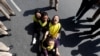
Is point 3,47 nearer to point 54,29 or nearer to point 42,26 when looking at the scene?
point 42,26

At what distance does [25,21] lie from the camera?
9.62 m

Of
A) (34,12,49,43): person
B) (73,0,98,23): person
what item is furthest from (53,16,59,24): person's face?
(73,0,98,23): person

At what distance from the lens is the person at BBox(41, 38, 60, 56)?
8.45 metres

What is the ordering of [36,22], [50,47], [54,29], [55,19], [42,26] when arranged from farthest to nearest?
[36,22]
[42,26]
[54,29]
[55,19]
[50,47]

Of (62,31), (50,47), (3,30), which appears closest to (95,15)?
(62,31)

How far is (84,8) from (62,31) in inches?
41.3

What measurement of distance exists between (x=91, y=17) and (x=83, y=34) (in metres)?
0.69

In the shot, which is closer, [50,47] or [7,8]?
[50,47]

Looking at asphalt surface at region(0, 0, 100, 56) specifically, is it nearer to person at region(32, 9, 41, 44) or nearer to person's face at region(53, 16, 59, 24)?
person at region(32, 9, 41, 44)

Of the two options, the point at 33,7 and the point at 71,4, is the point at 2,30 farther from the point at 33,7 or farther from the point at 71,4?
the point at 71,4

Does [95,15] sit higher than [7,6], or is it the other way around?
[7,6]

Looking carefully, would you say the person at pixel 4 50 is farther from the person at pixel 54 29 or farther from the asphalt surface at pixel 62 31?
the person at pixel 54 29

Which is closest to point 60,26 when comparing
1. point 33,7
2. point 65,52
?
point 65,52

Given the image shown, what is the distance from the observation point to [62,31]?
9422mm
